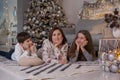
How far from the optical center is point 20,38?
7.32 feet

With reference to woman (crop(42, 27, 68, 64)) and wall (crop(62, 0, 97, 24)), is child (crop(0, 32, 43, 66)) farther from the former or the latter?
wall (crop(62, 0, 97, 24))

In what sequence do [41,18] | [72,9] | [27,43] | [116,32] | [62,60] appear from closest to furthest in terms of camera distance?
[116,32] < [62,60] < [27,43] < [41,18] < [72,9]

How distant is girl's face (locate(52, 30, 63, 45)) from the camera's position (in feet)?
7.27

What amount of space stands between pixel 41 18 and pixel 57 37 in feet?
9.74

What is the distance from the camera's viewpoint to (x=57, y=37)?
222 cm

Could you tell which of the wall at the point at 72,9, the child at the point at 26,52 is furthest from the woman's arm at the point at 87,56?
the wall at the point at 72,9

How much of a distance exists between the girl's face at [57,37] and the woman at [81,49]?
6.2 inches

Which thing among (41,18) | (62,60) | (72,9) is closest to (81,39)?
(62,60)

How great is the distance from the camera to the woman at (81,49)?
2.18 meters

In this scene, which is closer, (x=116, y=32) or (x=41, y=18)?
(x=116, y=32)

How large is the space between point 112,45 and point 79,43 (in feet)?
2.18

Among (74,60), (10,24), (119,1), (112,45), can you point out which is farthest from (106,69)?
(10,24)

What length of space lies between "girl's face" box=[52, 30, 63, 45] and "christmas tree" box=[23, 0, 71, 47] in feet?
9.13

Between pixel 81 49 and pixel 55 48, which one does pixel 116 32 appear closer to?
pixel 81 49
